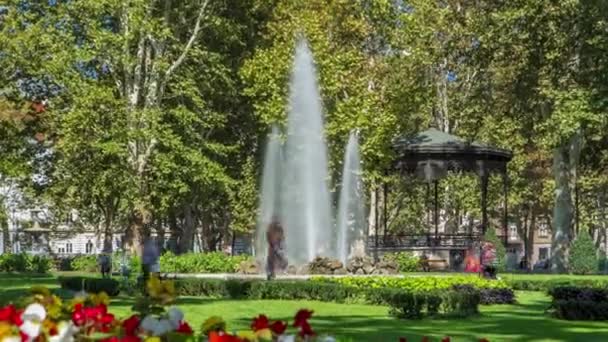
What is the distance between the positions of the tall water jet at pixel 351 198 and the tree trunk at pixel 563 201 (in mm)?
8152

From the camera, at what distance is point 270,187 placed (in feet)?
134

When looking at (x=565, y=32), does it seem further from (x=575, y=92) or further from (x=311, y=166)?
(x=311, y=166)

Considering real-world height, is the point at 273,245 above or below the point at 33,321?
above

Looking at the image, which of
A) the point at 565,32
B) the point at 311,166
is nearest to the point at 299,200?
the point at 311,166

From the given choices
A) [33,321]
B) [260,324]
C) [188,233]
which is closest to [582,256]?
[188,233]

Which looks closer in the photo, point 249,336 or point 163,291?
point 249,336

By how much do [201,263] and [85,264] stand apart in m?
12.0

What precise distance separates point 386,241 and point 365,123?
5417 mm

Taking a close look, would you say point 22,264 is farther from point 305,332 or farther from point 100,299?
point 305,332

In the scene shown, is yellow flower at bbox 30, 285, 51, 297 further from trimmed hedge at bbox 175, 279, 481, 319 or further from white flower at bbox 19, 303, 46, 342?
trimmed hedge at bbox 175, 279, 481, 319

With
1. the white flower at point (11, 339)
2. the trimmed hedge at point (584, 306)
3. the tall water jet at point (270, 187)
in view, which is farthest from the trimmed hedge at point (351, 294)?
the white flower at point (11, 339)

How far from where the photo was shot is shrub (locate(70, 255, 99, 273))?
47125mm

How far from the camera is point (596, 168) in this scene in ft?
163

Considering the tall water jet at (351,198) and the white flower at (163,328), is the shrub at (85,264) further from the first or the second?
the white flower at (163,328)
